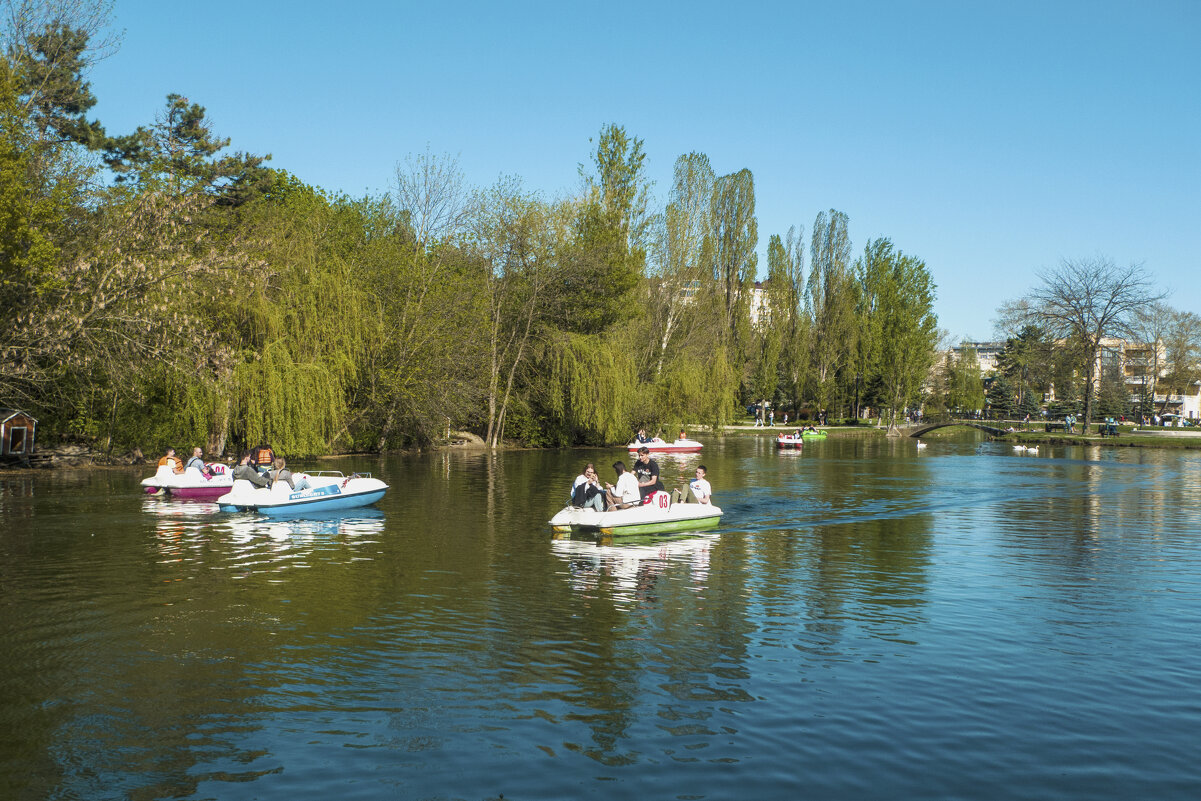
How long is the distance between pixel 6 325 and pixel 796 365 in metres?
66.0

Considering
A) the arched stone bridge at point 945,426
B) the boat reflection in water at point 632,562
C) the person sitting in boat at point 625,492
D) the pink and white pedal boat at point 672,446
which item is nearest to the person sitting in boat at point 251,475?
the boat reflection in water at point 632,562

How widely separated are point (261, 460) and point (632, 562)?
40.0ft

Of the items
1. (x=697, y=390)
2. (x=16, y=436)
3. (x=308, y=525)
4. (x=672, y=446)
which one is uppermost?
(x=697, y=390)

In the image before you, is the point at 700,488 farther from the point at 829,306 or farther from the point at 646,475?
the point at 829,306

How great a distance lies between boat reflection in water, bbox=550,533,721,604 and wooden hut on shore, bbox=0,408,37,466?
23047mm

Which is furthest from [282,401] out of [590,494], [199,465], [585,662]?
[585,662]

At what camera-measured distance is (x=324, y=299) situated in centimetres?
4031

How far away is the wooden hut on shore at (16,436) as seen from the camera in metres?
32.8

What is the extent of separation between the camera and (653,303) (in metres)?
60.1

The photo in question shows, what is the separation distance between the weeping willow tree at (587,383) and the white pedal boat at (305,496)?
A: 2704 centimetres

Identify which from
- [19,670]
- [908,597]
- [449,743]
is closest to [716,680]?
[449,743]

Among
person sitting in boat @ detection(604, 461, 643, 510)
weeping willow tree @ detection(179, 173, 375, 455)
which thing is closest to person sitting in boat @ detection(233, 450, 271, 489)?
person sitting in boat @ detection(604, 461, 643, 510)

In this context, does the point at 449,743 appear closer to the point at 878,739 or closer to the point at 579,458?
the point at 878,739

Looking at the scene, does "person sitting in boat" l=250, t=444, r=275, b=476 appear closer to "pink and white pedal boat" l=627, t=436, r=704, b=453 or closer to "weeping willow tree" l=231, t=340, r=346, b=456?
"weeping willow tree" l=231, t=340, r=346, b=456
